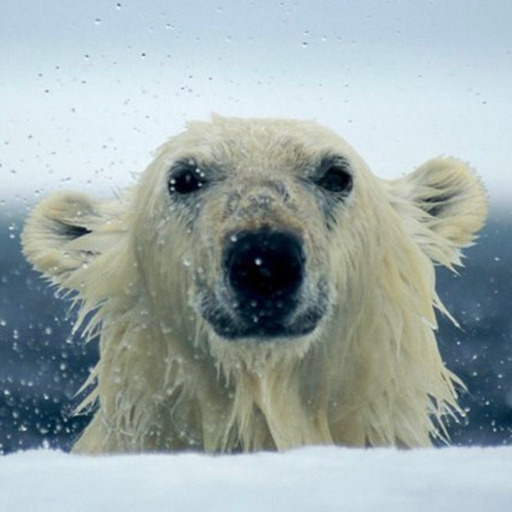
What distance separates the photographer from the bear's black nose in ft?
8.73

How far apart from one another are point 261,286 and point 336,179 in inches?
18.9

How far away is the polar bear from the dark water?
132 inches

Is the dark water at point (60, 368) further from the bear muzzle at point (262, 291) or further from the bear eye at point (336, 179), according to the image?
the bear muzzle at point (262, 291)

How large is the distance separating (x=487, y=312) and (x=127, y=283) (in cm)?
1178

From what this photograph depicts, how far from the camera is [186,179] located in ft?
10.2

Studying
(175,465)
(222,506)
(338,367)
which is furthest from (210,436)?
(222,506)

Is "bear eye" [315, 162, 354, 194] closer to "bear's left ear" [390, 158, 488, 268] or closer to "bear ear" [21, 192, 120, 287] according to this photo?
"bear's left ear" [390, 158, 488, 268]

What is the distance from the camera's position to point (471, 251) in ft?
12.7

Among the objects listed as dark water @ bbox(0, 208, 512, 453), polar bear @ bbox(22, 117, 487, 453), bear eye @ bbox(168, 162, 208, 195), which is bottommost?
dark water @ bbox(0, 208, 512, 453)

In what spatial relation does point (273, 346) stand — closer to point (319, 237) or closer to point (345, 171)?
point (319, 237)

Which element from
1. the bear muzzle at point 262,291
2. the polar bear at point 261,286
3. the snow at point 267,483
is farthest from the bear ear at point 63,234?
the snow at point 267,483

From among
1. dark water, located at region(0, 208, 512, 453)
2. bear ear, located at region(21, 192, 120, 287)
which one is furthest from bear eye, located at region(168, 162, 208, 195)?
dark water, located at region(0, 208, 512, 453)

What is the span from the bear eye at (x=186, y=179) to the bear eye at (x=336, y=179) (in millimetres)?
298

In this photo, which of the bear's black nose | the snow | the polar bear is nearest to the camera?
the snow
